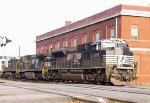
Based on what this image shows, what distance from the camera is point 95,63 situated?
28375mm

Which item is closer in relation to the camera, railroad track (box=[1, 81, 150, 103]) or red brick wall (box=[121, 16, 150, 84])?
railroad track (box=[1, 81, 150, 103])

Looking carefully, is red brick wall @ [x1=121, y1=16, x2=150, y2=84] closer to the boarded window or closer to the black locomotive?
the boarded window

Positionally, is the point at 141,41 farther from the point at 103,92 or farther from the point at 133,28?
the point at 103,92

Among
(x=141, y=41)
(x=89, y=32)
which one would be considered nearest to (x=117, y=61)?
(x=141, y=41)

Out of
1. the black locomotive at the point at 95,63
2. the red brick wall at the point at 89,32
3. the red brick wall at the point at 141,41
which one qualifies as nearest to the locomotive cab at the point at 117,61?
the black locomotive at the point at 95,63

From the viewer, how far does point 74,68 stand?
103ft

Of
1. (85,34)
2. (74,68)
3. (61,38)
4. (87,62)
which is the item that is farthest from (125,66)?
(61,38)

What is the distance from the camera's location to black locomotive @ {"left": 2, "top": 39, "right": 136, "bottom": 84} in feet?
89.1

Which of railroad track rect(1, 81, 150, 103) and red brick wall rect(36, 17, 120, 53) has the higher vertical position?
red brick wall rect(36, 17, 120, 53)

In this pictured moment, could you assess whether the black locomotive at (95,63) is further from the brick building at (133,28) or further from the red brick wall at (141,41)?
the red brick wall at (141,41)

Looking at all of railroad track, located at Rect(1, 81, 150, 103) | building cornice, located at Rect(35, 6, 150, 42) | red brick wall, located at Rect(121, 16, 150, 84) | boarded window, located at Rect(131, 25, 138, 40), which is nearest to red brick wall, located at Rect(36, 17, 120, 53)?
building cornice, located at Rect(35, 6, 150, 42)

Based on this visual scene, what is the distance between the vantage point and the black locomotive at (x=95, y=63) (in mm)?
27172

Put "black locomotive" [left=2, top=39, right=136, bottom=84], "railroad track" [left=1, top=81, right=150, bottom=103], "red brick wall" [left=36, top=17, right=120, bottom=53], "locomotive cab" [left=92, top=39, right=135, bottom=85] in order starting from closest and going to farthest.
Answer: "railroad track" [left=1, top=81, right=150, bottom=103]
"locomotive cab" [left=92, top=39, right=135, bottom=85]
"black locomotive" [left=2, top=39, right=136, bottom=84]
"red brick wall" [left=36, top=17, right=120, bottom=53]

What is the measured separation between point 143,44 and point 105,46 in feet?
49.1
